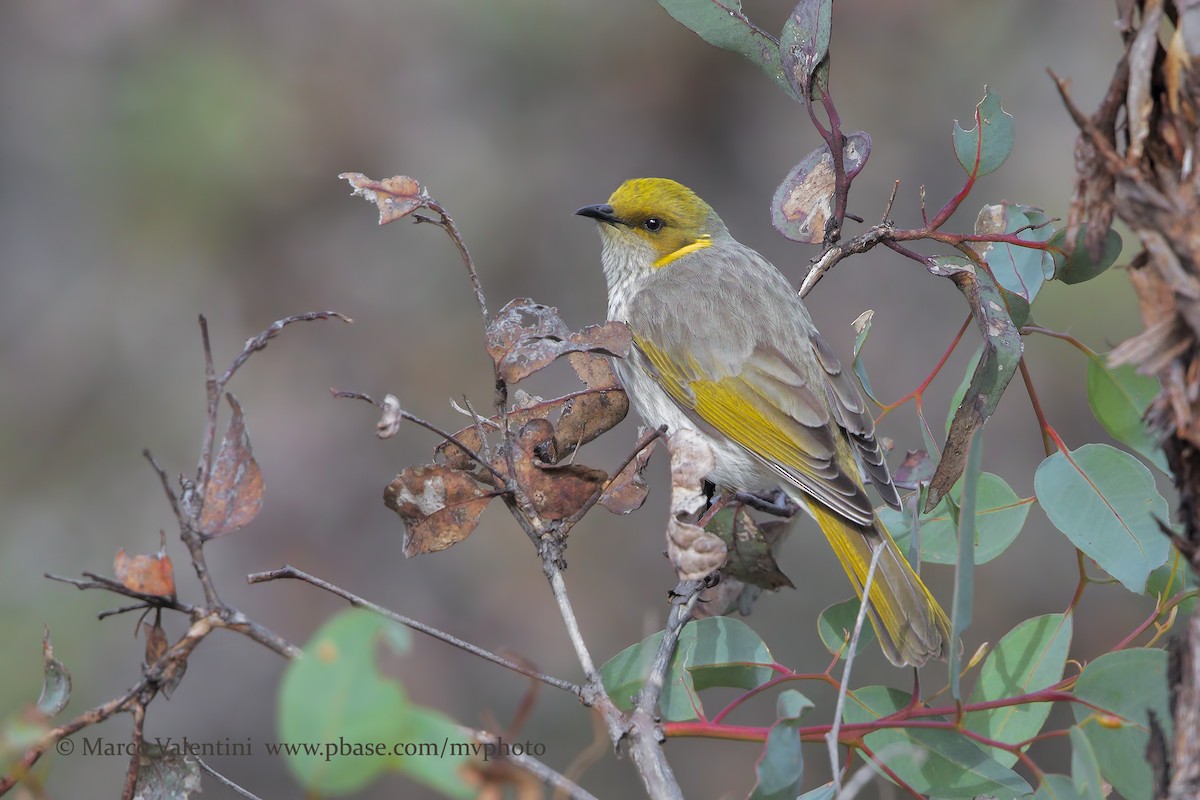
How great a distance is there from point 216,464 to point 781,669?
1119 millimetres

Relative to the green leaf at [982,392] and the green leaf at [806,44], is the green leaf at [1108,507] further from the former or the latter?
the green leaf at [806,44]

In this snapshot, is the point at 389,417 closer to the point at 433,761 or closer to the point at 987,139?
the point at 433,761

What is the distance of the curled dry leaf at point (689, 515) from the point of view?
1.87 m

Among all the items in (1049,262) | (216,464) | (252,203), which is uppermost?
(1049,262)

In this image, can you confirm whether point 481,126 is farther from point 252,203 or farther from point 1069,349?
point 1069,349

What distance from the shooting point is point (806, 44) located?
2.47 m

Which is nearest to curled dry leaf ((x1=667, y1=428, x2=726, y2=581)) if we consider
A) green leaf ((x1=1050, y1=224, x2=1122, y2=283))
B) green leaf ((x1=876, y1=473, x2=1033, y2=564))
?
green leaf ((x1=876, y1=473, x2=1033, y2=564))

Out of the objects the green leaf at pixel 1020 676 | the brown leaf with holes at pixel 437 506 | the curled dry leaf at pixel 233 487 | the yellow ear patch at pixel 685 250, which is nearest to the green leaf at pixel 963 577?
the green leaf at pixel 1020 676

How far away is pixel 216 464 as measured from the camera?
168cm

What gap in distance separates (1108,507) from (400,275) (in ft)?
19.7

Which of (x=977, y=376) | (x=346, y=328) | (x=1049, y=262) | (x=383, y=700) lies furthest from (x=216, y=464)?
(x=346, y=328)

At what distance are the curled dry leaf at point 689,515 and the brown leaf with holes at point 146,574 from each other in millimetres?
789

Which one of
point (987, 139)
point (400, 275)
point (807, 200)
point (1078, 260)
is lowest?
point (400, 275)

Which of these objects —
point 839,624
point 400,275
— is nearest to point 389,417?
point 839,624
